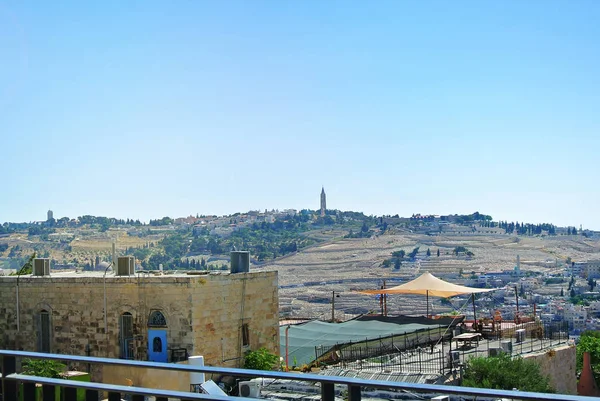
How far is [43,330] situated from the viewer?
61.5 ft

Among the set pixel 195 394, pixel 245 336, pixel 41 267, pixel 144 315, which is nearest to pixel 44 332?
pixel 41 267

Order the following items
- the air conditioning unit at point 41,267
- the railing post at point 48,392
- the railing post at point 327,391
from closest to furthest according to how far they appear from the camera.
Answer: the railing post at point 327,391, the railing post at point 48,392, the air conditioning unit at point 41,267

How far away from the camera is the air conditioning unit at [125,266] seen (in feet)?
60.7

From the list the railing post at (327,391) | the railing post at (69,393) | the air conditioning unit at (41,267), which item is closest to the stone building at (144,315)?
the air conditioning unit at (41,267)

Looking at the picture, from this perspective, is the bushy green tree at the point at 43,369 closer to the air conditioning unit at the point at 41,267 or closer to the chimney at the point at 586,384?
the air conditioning unit at the point at 41,267

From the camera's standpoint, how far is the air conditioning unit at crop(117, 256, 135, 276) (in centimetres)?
1852

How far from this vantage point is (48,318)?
61.1 ft

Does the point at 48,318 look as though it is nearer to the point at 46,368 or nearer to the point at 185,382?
the point at 46,368

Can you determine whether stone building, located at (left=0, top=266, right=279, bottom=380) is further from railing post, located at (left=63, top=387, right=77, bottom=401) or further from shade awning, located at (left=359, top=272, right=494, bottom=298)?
railing post, located at (left=63, top=387, right=77, bottom=401)

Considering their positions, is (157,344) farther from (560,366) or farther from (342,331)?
(560,366)

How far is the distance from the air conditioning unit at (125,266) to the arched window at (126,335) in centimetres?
130

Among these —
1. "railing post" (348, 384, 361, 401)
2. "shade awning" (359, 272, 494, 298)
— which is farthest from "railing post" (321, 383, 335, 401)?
"shade awning" (359, 272, 494, 298)

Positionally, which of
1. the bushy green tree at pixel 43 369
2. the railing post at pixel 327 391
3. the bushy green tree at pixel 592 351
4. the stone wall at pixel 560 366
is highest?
the railing post at pixel 327 391

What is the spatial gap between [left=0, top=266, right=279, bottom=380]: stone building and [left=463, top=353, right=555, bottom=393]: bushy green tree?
5.26 meters
